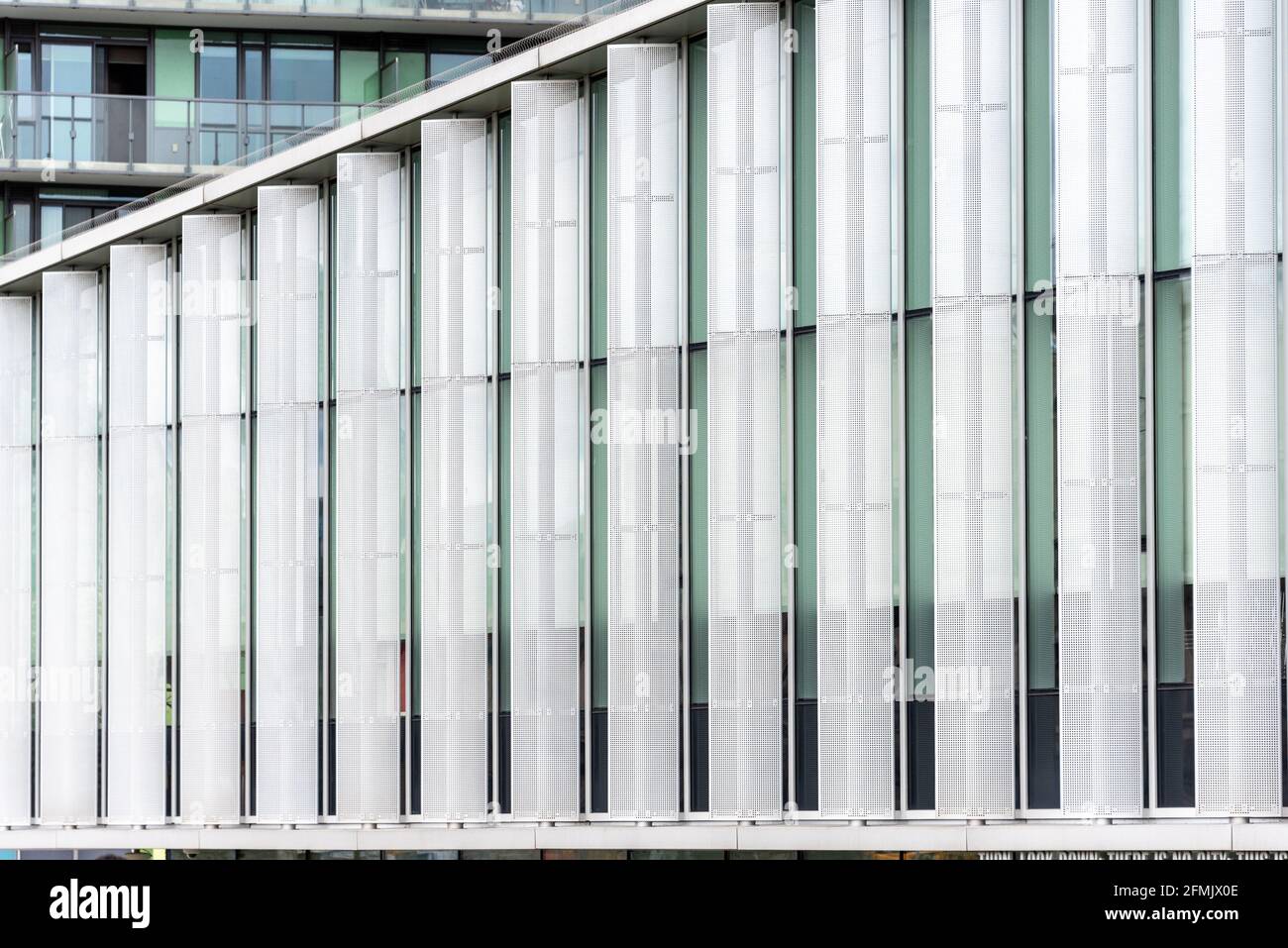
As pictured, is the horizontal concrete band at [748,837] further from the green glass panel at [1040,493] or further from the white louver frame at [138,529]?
the green glass panel at [1040,493]

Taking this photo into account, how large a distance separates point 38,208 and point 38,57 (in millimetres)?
2700

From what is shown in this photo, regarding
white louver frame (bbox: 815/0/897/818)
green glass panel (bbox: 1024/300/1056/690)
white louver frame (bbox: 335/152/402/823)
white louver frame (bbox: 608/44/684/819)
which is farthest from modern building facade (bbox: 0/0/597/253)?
green glass panel (bbox: 1024/300/1056/690)

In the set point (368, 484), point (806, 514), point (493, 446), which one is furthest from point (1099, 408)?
point (368, 484)

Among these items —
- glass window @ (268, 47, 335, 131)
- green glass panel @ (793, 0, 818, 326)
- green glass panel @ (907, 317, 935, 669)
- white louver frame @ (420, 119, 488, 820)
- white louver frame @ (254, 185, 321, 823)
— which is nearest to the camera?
green glass panel @ (907, 317, 935, 669)

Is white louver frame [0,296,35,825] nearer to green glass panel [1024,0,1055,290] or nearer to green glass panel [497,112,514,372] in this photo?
green glass panel [497,112,514,372]

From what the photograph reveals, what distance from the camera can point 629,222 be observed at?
78.0 feet

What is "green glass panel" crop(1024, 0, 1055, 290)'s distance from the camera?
68.7 ft

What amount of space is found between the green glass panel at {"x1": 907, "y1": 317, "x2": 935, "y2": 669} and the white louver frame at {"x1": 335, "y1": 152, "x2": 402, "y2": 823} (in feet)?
24.5

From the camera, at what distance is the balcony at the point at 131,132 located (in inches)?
1444

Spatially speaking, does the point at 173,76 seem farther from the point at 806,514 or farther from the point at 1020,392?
the point at 1020,392

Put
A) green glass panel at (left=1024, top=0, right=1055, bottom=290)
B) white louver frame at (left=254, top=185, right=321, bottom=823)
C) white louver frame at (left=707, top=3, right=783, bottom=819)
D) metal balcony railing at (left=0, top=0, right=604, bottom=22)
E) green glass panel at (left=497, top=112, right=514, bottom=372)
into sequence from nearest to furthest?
1. green glass panel at (left=1024, top=0, right=1055, bottom=290)
2. white louver frame at (left=707, top=3, right=783, bottom=819)
3. green glass panel at (left=497, top=112, right=514, bottom=372)
4. white louver frame at (left=254, top=185, right=321, bottom=823)
5. metal balcony railing at (left=0, top=0, right=604, bottom=22)
